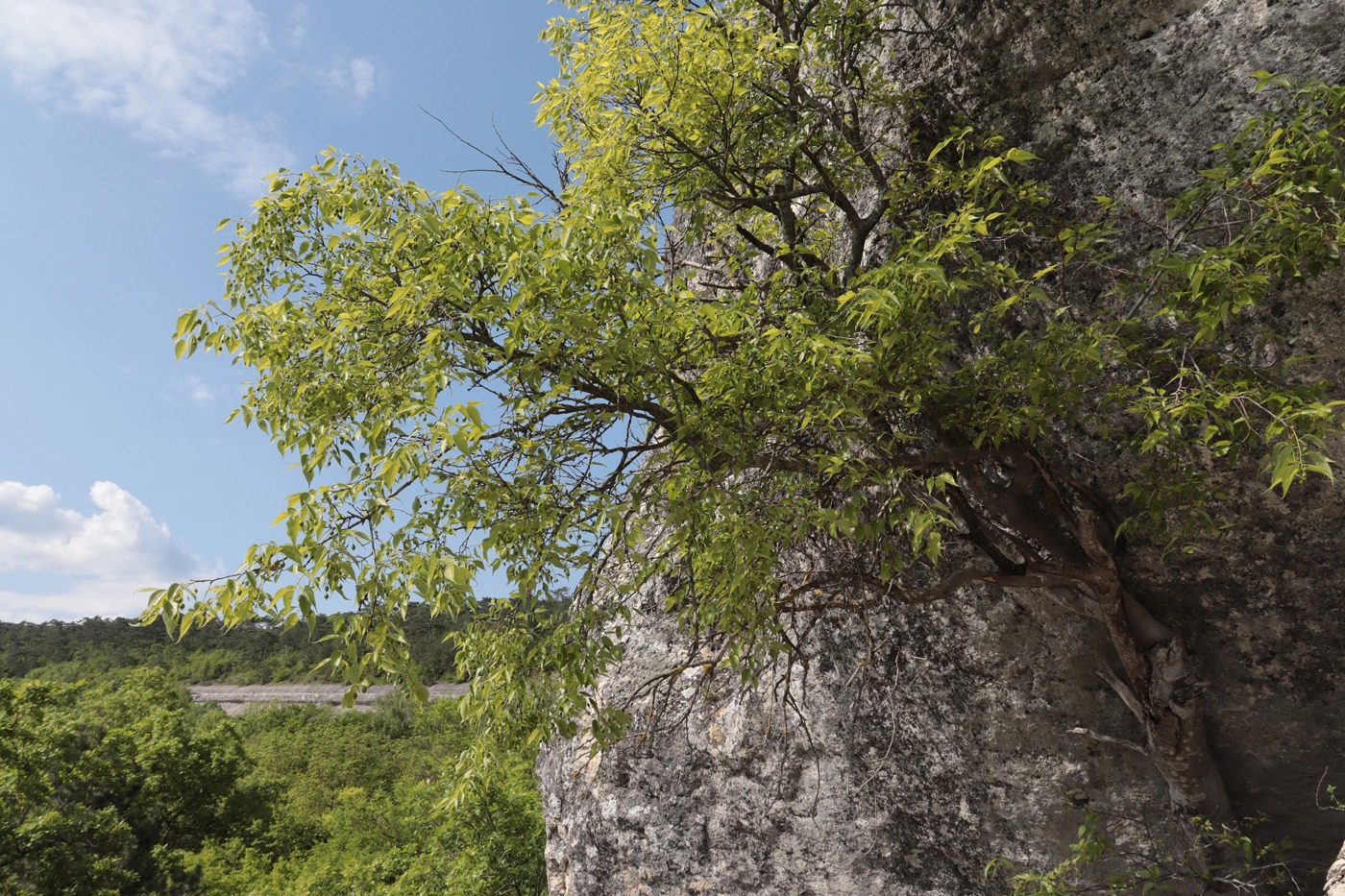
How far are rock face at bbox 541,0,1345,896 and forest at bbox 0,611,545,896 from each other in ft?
6.04

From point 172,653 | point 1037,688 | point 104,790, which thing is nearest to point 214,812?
point 104,790

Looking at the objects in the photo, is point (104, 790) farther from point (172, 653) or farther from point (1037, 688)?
point (172, 653)

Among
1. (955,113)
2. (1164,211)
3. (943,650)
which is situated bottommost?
(943,650)

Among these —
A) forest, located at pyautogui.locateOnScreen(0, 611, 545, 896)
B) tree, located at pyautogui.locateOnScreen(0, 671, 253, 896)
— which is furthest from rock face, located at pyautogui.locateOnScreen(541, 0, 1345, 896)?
tree, located at pyautogui.locateOnScreen(0, 671, 253, 896)

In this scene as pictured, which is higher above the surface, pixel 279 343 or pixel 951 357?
pixel 951 357

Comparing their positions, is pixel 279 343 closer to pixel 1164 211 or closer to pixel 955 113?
pixel 955 113

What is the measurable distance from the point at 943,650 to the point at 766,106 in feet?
14.4

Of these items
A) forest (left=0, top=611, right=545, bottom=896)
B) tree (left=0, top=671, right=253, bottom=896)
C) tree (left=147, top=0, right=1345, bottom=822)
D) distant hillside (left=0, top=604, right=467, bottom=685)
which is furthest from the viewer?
distant hillside (left=0, top=604, right=467, bottom=685)

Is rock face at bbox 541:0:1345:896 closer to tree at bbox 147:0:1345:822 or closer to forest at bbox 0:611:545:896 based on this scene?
tree at bbox 147:0:1345:822

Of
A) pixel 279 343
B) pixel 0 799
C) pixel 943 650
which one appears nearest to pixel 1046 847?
pixel 943 650

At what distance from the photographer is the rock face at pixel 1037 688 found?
18.2 feet

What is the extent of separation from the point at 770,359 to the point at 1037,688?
12.2 feet

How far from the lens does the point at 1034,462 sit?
5.54m

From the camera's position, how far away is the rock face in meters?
5.54
